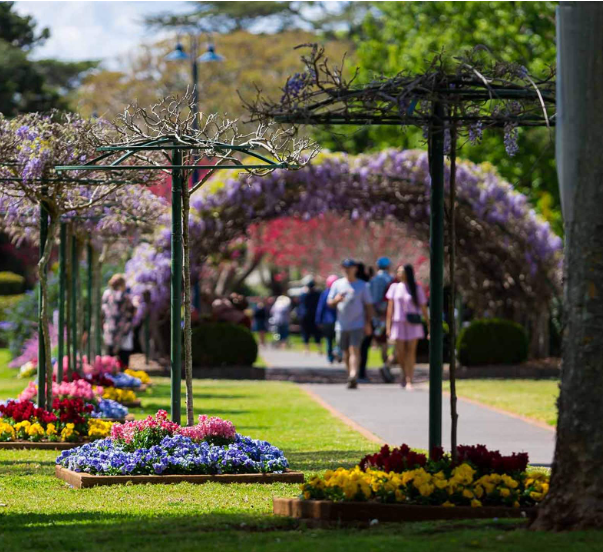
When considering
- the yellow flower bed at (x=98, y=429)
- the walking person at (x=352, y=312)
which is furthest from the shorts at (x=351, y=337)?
the yellow flower bed at (x=98, y=429)

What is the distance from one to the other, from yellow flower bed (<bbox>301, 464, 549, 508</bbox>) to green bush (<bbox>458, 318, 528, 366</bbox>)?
1719 centimetres

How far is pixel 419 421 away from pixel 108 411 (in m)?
3.55

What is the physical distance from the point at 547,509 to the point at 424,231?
63.8 feet

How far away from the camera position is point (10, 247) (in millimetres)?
44625

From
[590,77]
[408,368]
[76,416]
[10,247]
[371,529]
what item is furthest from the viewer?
[10,247]

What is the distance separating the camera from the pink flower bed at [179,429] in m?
9.21

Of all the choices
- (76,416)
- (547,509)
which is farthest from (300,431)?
(547,509)

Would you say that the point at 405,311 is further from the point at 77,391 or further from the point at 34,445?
the point at 34,445

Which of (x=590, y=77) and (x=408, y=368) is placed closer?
(x=590, y=77)

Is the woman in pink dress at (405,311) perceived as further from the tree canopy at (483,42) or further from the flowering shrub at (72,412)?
the tree canopy at (483,42)

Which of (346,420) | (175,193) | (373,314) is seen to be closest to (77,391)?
(346,420)

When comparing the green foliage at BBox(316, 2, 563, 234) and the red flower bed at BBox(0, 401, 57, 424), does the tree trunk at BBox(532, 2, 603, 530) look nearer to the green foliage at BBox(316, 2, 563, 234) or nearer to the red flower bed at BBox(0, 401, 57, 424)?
the red flower bed at BBox(0, 401, 57, 424)

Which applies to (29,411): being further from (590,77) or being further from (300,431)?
(590,77)

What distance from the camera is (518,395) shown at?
61.2ft
